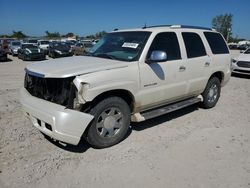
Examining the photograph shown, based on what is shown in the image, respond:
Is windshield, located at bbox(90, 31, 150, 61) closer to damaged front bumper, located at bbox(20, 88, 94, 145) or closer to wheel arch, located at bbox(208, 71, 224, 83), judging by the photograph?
damaged front bumper, located at bbox(20, 88, 94, 145)

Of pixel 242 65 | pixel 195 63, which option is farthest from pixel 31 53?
pixel 195 63

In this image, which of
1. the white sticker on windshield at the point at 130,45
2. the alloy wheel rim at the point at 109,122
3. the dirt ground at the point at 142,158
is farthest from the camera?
the white sticker on windshield at the point at 130,45

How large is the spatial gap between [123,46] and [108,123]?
1.50 meters

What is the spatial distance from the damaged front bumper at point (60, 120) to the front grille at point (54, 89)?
9 centimetres

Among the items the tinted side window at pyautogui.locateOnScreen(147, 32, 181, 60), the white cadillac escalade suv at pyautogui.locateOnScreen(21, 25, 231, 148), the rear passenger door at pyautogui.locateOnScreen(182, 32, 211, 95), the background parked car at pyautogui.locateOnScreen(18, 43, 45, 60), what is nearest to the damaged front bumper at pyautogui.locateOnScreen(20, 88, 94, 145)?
the white cadillac escalade suv at pyautogui.locateOnScreen(21, 25, 231, 148)

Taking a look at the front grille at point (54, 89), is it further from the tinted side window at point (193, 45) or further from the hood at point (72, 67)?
the tinted side window at point (193, 45)

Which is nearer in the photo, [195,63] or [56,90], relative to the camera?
[56,90]

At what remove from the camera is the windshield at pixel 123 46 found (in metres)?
4.43

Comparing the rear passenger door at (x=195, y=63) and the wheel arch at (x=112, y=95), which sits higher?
the rear passenger door at (x=195, y=63)

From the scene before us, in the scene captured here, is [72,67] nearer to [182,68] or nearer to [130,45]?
[130,45]

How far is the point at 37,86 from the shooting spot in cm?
396

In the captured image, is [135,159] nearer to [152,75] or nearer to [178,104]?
[152,75]

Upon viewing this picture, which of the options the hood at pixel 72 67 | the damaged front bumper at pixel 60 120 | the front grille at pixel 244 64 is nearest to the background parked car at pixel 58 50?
the front grille at pixel 244 64

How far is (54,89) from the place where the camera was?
3.69m
